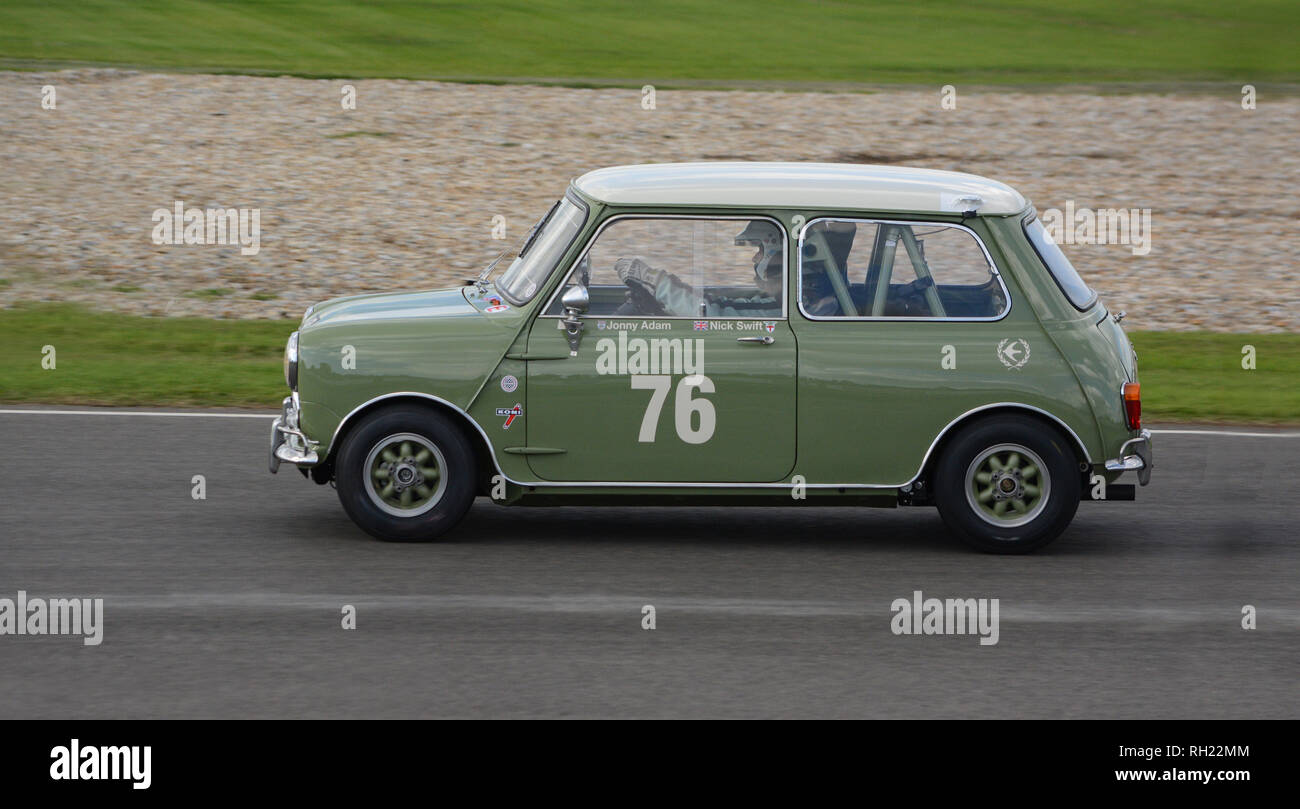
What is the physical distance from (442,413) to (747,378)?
4.78 feet

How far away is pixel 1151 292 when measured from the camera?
17.4 meters

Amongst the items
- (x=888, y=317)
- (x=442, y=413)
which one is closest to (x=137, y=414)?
(x=442, y=413)

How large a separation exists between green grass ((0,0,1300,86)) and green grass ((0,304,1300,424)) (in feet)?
34.9

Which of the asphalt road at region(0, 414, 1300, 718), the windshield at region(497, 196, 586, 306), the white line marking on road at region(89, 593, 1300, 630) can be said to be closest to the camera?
the asphalt road at region(0, 414, 1300, 718)

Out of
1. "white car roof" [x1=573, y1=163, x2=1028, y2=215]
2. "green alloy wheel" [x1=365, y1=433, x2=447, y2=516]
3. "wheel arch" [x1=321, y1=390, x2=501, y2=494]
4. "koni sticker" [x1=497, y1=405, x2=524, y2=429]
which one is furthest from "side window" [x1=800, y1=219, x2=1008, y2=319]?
"green alloy wheel" [x1=365, y1=433, x2=447, y2=516]

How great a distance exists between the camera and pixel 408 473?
828cm

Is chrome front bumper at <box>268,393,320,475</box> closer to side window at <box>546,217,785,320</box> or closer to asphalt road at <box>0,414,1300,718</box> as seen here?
asphalt road at <box>0,414,1300,718</box>

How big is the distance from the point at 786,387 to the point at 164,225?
12342mm

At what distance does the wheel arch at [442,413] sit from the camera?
8211mm

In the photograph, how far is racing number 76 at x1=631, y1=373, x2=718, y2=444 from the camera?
8.18 metres

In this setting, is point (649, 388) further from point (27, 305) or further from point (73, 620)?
point (27, 305)

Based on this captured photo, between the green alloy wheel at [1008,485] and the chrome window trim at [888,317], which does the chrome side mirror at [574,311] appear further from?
the green alloy wheel at [1008,485]

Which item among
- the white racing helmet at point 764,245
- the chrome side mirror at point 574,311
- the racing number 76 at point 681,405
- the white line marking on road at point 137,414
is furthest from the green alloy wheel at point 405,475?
the white line marking on road at point 137,414

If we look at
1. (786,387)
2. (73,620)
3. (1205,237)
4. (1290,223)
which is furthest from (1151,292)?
(73,620)
